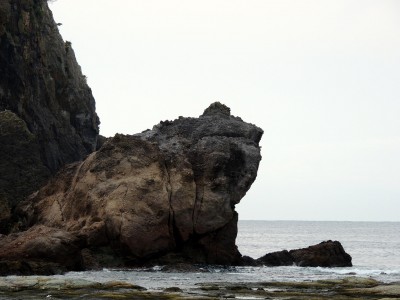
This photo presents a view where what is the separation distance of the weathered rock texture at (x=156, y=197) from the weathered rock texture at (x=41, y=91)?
9573 mm

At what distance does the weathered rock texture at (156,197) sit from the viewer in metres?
58.3

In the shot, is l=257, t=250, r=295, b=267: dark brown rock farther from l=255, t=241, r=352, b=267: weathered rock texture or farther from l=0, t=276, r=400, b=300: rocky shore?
l=0, t=276, r=400, b=300: rocky shore

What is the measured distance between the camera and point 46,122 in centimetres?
8169

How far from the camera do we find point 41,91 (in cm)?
8238

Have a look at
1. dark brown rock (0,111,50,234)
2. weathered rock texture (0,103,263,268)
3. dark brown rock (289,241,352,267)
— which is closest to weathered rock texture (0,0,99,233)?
dark brown rock (0,111,50,234)

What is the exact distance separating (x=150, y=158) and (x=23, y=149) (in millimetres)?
16195

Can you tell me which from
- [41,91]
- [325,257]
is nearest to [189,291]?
[325,257]

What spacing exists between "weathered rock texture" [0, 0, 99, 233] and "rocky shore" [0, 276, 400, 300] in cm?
3018

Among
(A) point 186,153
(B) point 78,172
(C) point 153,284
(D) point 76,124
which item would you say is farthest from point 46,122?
(C) point 153,284

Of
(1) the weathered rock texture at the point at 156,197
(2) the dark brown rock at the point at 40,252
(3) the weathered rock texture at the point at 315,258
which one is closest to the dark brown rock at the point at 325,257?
(3) the weathered rock texture at the point at 315,258

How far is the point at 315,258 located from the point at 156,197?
728 inches

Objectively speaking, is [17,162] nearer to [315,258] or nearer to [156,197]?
[156,197]

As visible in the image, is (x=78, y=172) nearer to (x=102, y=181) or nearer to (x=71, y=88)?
(x=102, y=181)

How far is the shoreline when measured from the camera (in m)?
36.2
